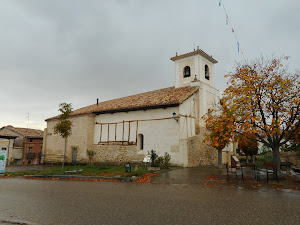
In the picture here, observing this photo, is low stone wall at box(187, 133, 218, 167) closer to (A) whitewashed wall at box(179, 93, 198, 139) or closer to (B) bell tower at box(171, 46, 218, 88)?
(A) whitewashed wall at box(179, 93, 198, 139)

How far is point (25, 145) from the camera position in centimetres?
3422

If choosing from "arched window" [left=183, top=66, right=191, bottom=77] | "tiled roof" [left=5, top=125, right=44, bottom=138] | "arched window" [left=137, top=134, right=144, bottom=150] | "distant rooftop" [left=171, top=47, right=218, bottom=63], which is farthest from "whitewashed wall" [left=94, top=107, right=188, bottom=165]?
"tiled roof" [left=5, top=125, right=44, bottom=138]

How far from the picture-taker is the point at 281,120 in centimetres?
1049

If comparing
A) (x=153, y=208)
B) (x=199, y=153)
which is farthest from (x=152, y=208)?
(x=199, y=153)

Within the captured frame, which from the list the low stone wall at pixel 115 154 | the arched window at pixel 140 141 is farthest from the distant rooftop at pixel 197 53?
the low stone wall at pixel 115 154

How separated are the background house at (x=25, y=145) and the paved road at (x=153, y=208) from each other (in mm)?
29205

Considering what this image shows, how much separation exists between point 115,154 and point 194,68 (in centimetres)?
1173

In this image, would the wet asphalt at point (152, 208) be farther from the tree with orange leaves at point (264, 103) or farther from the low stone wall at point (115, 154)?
the low stone wall at point (115, 154)

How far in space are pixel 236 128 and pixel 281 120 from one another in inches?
→ 80.1

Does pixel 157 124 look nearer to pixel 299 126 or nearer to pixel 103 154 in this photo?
pixel 103 154

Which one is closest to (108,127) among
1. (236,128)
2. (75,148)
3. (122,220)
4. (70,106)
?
(75,148)

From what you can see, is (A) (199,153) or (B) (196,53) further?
(B) (196,53)

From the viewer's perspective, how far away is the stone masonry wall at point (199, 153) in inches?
719

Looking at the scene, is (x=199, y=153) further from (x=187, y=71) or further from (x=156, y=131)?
(x=187, y=71)
